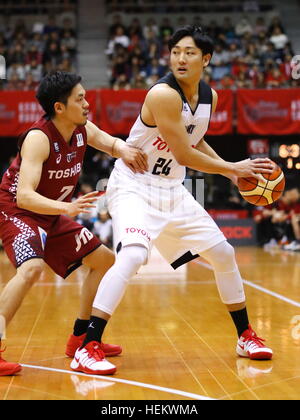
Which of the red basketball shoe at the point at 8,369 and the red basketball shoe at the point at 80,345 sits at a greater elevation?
the red basketball shoe at the point at 8,369

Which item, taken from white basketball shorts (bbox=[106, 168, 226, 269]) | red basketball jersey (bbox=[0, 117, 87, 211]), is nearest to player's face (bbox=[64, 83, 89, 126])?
red basketball jersey (bbox=[0, 117, 87, 211])

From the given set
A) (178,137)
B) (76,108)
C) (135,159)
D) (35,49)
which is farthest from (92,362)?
(35,49)

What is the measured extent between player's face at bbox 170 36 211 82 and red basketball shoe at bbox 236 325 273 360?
72.7 inches

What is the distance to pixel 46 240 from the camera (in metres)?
4.65

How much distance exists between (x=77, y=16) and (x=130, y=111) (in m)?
7.57

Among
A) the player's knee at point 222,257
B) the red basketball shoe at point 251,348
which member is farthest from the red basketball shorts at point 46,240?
the red basketball shoe at point 251,348

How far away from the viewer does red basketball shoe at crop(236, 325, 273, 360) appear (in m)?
4.57

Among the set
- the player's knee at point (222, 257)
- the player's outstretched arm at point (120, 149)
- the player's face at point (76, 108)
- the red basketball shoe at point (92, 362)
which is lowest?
the red basketball shoe at point (92, 362)

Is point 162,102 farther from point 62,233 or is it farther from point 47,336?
point 47,336

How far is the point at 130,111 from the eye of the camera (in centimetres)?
1684

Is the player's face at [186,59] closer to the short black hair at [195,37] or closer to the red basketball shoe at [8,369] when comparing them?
the short black hair at [195,37]

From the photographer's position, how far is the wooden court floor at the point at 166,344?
379cm

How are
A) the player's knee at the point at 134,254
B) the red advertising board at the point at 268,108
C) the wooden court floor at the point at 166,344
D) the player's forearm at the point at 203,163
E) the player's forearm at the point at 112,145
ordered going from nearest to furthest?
the wooden court floor at the point at 166,344 < the player's knee at the point at 134,254 < the player's forearm at the point at 203,163 < the player's forearm at the point at 112,145 < the red advertising board at the point at 268,108
